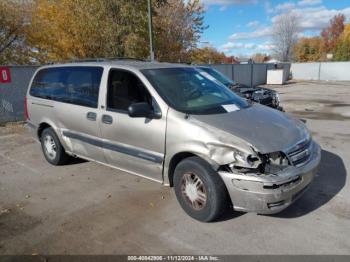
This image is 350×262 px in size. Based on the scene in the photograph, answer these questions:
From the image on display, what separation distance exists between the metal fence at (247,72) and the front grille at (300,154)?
59.3ft

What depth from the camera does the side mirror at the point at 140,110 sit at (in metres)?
3.93

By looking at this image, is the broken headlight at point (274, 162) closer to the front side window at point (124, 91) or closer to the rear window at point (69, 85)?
the front side window at point (124, 91)

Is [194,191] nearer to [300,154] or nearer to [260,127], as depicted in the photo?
[260,127]

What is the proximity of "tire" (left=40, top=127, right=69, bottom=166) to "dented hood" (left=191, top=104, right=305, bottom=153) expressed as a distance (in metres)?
3.04

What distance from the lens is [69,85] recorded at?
17.6 ft

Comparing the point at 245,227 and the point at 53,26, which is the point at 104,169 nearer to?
the point at 245,227

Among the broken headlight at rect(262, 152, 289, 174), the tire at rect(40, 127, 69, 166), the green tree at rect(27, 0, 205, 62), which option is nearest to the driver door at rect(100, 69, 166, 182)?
the broken headlight at rect(262, 152, 289, 174)

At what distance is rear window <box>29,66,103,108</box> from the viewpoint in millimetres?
4883

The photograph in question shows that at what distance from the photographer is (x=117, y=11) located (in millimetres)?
14492

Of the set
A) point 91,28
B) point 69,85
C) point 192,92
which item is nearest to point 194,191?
point 192,92

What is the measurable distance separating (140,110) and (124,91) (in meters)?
0.73

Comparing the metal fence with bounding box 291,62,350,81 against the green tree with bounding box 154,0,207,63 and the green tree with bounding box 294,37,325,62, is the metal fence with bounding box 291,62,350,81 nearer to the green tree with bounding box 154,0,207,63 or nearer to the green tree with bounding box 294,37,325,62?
the green tree with bounding box 154,0,207,63

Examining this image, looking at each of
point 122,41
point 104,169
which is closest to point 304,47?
point 122,41

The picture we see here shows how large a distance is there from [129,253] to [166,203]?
1.17m
